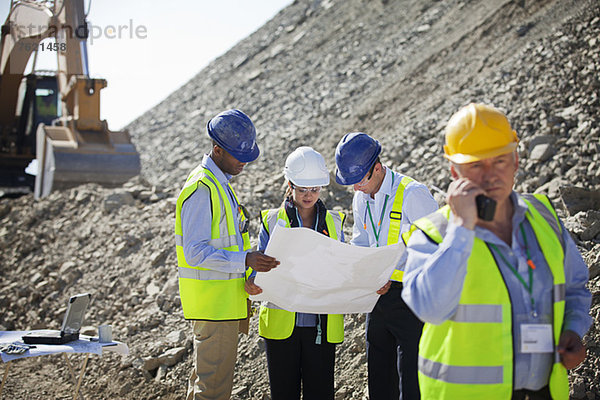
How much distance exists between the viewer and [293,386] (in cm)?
341

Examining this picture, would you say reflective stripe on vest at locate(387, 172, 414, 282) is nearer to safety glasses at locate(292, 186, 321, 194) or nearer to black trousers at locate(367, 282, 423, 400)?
black trousers at locate(367, 282, 423, 400)

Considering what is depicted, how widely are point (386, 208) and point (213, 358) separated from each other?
1.35 metres

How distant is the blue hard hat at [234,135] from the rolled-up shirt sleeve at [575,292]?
74.9 inches

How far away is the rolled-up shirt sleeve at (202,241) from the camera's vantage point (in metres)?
3.20

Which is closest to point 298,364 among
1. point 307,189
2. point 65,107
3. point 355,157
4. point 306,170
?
point 307,189

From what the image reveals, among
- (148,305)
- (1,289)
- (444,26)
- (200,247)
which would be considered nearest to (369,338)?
(200,247)

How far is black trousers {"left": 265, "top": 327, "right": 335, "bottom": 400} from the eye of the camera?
338cm

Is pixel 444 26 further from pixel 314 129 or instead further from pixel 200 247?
pixel 200 247

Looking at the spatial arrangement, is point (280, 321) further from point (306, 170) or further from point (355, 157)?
point (355, 157)

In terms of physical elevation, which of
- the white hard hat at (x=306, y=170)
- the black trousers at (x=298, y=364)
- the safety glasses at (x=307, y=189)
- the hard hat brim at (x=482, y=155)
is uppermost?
the white hard hat at (x=306, y=170)

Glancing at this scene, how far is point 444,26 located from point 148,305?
12600mm

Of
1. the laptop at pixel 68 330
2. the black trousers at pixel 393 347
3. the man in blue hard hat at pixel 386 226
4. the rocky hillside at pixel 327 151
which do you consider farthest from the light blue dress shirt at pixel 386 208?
the laptop at pixel 68 330

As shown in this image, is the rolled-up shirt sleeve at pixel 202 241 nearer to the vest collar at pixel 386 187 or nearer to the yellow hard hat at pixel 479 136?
the vest collar at pixel 386 187

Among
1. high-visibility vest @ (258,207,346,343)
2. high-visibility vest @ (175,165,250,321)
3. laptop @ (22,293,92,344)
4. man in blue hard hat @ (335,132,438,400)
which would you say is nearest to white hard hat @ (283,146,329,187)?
man in blue hard hat @ (335,132,438,400)
